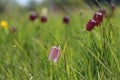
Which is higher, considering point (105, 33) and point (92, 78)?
point (105, 33)

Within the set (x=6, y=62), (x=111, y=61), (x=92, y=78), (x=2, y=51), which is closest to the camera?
(x=92, y=78)

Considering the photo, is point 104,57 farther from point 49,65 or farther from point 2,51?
point 2,51

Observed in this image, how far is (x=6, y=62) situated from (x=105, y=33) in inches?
30.5

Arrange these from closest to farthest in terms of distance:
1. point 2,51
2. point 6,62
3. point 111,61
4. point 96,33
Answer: point 111,61 → point 96,33 → point 6,62 → point 2,51

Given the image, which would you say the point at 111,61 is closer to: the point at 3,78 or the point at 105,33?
the point at 105,33

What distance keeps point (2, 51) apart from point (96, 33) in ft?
3.51

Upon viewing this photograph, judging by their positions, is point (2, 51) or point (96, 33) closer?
point (96, 33)

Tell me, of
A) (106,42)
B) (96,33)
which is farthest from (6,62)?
(106,42)

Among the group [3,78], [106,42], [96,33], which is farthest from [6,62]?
[106,42]

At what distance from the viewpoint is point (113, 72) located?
1801 millimetres

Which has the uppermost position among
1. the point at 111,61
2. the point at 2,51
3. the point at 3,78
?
the point at 111,61

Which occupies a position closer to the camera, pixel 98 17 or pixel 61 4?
pixel 98 17

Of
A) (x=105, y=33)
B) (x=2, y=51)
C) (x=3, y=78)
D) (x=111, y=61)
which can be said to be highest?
(x=105, y=33)

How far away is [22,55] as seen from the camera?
7.94 ft
